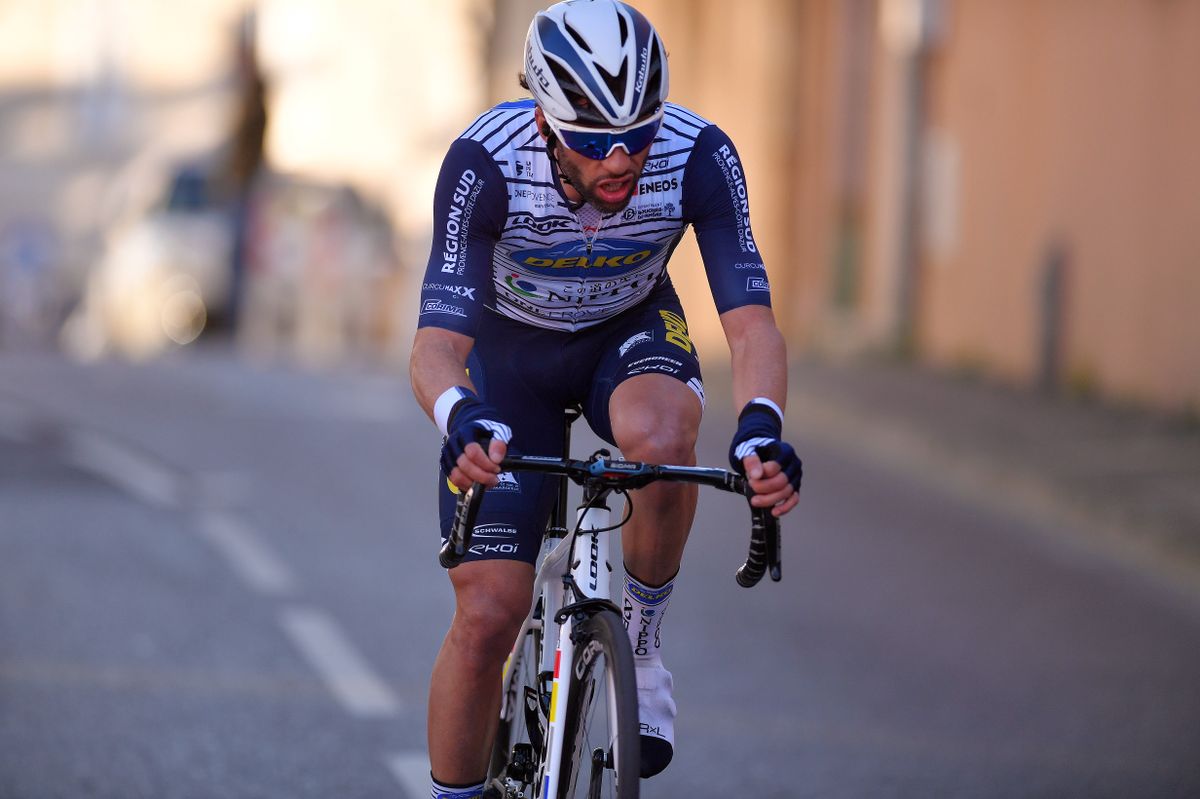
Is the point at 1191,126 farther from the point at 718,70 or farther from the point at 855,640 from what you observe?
the point at 718,70

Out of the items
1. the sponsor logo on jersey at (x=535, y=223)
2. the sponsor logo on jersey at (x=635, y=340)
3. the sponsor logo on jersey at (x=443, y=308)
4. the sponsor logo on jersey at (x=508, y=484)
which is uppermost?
the sponsor logo on jersey at (x=535, y=223)

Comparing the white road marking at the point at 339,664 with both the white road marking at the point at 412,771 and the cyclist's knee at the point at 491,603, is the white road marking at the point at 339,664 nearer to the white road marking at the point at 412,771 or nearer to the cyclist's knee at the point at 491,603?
the white road marking at the point at 412,771

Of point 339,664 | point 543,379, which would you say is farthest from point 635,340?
point 339,664

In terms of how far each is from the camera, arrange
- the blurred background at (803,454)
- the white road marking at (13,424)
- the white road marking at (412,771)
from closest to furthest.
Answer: the white road marking at (412,771)
the blurred background at (803,454)
the white road marking at (13,424)

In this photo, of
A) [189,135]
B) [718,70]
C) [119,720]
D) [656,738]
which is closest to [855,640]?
[119,720]

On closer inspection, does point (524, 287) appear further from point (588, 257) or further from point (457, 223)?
point (457, 223)

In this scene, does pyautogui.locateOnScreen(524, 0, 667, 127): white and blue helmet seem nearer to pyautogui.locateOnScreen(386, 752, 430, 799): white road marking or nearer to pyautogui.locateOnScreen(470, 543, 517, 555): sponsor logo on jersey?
pyautogui.locateOnScreen(470, 543, 517, 555): sponsor logo on jersey

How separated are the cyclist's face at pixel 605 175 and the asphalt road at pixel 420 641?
107 inches

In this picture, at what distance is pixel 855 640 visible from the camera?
961 cm

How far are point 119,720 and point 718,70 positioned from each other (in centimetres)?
1902

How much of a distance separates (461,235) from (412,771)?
2.78 m

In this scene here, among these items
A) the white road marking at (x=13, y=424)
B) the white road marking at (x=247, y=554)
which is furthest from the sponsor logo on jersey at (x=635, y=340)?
the white road marking at (x=13, y=424)

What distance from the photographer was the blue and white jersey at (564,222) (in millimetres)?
4941

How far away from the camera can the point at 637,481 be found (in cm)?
451
